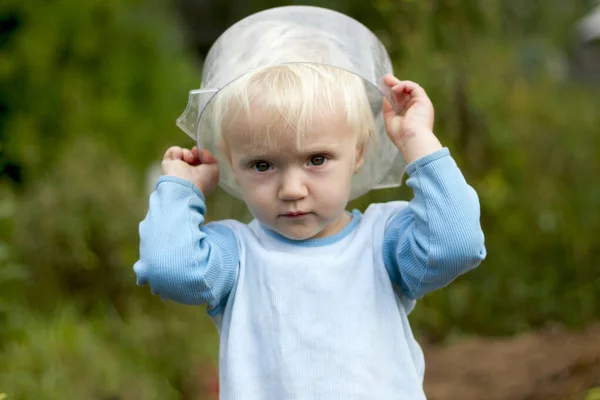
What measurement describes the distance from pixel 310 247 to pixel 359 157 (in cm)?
27

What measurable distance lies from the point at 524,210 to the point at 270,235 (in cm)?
311

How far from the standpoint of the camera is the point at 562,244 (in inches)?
199

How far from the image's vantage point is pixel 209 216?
5.89 meters

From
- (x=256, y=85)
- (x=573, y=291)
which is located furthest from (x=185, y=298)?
(x=573, y=291)

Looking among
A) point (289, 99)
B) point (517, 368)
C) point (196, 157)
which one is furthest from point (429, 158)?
point (517, 368)

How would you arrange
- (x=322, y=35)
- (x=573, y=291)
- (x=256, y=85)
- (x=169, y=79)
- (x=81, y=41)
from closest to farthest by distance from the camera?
(x=256, y=85), (x=322, y=35), (x=573, y=291), (x=81, y=41), (x=169, y=79)

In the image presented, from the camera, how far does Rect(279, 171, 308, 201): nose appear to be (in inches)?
84.4

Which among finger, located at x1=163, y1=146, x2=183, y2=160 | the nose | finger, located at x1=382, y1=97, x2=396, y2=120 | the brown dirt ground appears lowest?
the brown dirt ground

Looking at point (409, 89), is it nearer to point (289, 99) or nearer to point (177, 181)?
point (289, 99)

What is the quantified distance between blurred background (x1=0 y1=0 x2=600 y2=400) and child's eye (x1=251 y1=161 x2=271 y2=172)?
1488 mm

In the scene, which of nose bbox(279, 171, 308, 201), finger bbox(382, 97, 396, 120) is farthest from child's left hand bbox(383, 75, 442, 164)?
nose bbox(279, 171, 308, 201)

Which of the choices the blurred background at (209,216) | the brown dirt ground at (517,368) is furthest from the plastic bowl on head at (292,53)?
the brown dirt ground at (517,368)

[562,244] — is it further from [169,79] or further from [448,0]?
[169,79]

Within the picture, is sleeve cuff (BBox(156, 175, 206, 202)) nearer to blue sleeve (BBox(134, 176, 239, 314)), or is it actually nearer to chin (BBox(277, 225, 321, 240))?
blue sleeve (BBox(134, 176, 239, 314))
